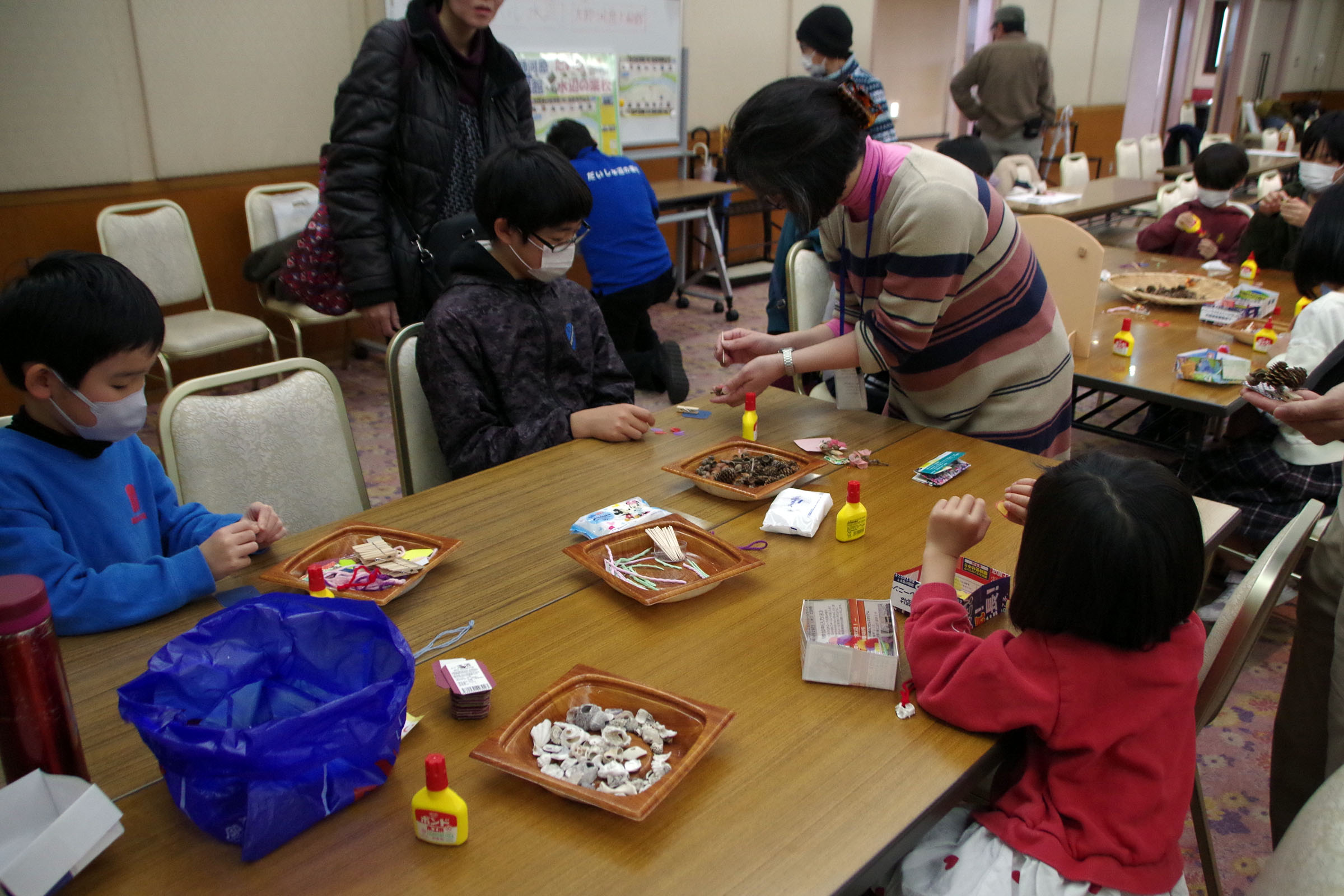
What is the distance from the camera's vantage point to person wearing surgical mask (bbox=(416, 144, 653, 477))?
6.16 feet

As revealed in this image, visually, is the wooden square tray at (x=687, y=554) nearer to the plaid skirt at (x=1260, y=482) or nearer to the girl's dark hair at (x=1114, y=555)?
the girl's dark hair at (x=1114, y=555)

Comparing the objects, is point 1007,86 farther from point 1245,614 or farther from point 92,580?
point 92,580

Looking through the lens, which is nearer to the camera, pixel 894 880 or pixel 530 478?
pixel 894 880

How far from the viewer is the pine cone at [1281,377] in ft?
6.89

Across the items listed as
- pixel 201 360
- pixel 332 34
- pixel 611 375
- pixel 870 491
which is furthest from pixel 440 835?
pixel 332 34

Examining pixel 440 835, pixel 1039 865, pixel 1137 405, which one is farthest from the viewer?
pixel 1137 405

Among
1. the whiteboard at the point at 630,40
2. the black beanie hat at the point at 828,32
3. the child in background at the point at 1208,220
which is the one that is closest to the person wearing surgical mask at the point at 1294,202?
the child in background at the point at 1208,220

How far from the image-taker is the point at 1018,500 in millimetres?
1443

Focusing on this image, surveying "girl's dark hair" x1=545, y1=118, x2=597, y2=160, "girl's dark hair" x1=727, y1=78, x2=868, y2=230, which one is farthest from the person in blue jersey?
"girl's dark hair" x1=727, y1=78, x2=868, y2=230

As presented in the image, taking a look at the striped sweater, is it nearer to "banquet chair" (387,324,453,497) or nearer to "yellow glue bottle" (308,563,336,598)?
"banquet chair" (387,324,453,497)

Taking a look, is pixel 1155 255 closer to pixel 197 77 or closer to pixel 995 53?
pixel 995 53

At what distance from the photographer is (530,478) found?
5.76ft

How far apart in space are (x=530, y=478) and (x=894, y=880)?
95 cm

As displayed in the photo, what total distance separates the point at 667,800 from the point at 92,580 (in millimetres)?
841
